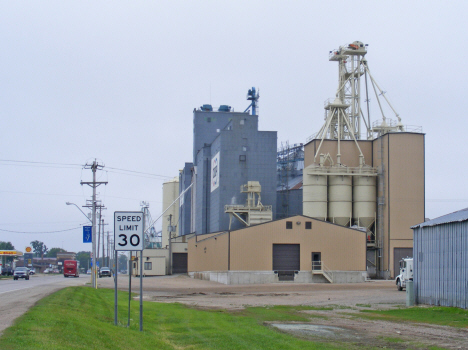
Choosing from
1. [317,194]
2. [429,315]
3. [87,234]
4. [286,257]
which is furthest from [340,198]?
[429,315]

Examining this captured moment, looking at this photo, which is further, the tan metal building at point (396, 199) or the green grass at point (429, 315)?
the tan metal building at point (396, 199)

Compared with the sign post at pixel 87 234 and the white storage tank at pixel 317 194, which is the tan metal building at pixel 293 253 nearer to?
the white storage tank at pixel 317 194

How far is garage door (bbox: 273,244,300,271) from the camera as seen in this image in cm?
5994

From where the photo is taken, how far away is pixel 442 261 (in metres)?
27.5

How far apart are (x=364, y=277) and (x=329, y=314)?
38064mm

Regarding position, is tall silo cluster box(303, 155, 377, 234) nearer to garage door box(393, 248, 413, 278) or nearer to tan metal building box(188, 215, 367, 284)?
garage door box(393, 248, 413, 278)

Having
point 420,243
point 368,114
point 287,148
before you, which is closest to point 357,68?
point 368,114

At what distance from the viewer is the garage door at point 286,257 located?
59.9m

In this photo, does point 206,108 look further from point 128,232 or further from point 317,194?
point 128,232

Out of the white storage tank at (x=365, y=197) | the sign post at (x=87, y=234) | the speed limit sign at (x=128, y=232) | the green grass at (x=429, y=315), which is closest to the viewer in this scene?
the speed limit sign at (x=128, y=232)

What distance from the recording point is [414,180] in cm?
7006

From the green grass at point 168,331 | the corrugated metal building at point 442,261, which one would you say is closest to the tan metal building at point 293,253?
the corrugated metal building at point 442,261

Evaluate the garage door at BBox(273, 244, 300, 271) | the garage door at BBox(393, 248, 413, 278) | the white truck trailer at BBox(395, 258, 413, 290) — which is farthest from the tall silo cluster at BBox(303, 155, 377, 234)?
the white truck trailer at BBox(395, 258, 413, 290)

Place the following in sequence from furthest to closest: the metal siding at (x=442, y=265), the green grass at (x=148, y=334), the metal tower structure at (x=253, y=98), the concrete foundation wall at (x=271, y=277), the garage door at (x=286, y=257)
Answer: the metal tower structure at (x=253, y=98) < the garage door at (x=286, y=257) < the concrete foundation wall at (x=271, y=277) < the metal siding at (x=442, y=265) < the green grass at (x=148, y=334)
